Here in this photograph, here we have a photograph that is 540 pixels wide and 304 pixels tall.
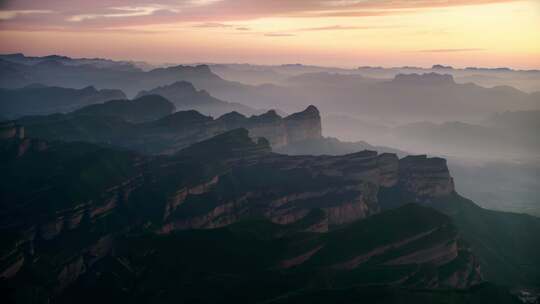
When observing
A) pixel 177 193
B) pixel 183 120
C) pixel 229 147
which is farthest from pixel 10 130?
pixel 177 193

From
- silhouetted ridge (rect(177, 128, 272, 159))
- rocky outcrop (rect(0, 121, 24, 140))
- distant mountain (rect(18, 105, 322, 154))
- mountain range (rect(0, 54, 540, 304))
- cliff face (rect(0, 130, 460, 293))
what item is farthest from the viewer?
distant mountain (rect(18, 105, 322, 154))

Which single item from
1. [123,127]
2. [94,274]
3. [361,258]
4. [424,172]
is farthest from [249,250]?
[123,127]

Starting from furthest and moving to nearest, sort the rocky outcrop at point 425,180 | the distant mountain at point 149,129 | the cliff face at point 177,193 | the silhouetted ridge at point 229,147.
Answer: the distant mountain at point 149,129, the silhouetted ridge at point 229,147, the rocky outcrop at point 425,180, the cliff face at point 177,193

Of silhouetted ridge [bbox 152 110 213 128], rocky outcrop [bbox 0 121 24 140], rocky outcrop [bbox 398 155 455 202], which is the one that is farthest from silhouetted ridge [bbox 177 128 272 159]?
rocky outcrop [bbox 0 121 24 140]

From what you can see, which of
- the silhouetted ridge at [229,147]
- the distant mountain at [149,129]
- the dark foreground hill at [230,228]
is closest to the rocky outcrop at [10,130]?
the dark foreground hill at [230,228]

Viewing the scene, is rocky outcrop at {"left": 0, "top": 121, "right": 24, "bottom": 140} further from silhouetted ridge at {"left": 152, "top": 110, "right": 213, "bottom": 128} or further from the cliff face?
silhouetted ridge at {"left": 152, "top": 110, "right": 213, "bottom": 128}

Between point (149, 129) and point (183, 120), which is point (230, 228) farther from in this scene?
point (149, 129)

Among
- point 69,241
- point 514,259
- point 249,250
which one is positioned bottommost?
point 514,259

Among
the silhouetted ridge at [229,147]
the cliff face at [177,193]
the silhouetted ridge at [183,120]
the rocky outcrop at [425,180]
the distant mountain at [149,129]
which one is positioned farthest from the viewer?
the silhouetted ridge at [183,120]

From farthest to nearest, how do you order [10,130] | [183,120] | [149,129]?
[149,129] → [183,120] → [10,130]

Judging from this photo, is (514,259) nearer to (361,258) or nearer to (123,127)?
(361,258)

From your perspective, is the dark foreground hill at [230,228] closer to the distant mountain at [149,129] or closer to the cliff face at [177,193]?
the cliff face at [177,193]
